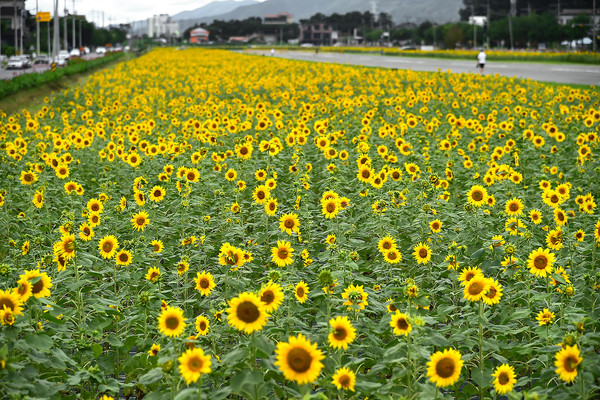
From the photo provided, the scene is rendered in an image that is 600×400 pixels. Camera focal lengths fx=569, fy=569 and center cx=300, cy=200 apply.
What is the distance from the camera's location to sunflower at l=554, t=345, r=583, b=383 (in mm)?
2918

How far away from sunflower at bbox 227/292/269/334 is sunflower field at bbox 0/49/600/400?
0.01 metres

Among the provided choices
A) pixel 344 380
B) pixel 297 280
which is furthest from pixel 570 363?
pixel 297 280

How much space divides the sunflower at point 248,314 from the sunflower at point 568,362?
1555 millimetres

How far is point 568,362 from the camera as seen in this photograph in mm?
2957

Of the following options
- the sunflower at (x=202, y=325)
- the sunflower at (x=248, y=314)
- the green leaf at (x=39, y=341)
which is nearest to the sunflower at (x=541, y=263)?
the sunflower at (x=248, y=314)

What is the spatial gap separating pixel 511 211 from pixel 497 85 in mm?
14337

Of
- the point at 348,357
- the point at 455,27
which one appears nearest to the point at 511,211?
the point at 348,357

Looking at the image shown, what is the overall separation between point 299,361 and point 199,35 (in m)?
191

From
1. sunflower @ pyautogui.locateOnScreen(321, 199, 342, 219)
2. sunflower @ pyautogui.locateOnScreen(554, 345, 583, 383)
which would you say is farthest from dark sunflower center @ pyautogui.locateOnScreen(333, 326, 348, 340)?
sunflower @ pyautogui.locateOnScreen(321, 199, 342, 219)

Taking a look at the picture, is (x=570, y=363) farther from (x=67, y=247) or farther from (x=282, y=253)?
(x=67, y=247)

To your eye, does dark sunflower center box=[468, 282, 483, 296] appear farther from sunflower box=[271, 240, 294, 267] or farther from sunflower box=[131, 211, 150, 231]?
sunflower box=[131, 211, 150, 231]

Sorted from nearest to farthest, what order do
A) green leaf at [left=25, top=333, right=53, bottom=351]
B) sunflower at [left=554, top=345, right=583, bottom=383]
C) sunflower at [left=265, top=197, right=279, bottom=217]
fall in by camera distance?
sunflower at [left=554, top=345, right=583, bottom=383], green leaf at [left=25, top=333, right=53, bottom=351], sunflower at [left=265, top=197, right=279, bottom=217]

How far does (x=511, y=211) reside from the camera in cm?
524

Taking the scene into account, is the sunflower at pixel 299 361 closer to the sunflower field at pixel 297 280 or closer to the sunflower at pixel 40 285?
the sunflower field at pixel 297 280
